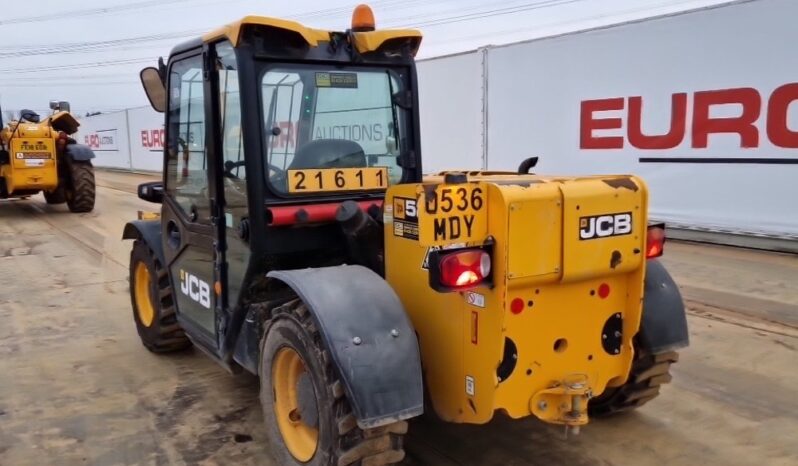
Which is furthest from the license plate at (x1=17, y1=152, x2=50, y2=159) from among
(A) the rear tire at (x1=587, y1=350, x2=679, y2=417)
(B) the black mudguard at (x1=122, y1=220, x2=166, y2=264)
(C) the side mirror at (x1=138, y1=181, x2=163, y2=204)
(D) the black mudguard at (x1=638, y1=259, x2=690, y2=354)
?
(D) the black mudguard at (x1=638, y1=259, x2=690, y2=354)

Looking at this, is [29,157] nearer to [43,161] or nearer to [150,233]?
[43,161]

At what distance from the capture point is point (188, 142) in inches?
153

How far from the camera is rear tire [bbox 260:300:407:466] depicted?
257cm

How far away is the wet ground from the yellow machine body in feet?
24.2

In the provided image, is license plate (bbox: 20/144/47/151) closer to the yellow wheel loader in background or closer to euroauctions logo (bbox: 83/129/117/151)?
the yellow wheel loader in background

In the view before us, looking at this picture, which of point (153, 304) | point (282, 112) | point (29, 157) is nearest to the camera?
point (282, 112)

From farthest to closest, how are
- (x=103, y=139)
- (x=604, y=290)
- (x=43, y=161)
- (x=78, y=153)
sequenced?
(x=103, y=139) < (x=78, y=153) < (x=43, y=161) < (x=604, y=290)

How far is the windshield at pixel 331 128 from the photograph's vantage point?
328 cm

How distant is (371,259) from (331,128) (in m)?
0.74

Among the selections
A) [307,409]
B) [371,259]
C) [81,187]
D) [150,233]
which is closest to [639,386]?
[371,259]

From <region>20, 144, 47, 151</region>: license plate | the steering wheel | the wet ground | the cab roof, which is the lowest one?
the wet ground

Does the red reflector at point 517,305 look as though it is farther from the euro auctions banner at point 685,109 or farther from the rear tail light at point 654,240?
the euro auctions banner at point 685,109

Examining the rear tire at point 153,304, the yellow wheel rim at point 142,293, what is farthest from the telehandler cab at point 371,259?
the yellow wheel rim at point 142,293

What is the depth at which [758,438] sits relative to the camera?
11.1 ft
